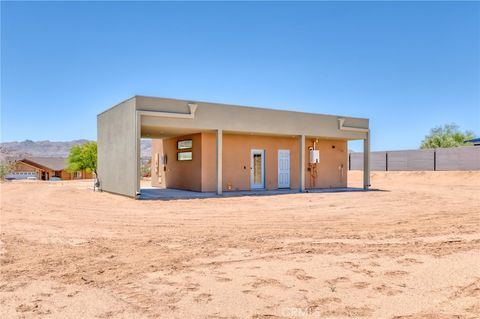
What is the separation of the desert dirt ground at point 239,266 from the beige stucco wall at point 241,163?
701cm

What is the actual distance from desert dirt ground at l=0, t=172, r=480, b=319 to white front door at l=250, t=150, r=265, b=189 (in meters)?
8.02

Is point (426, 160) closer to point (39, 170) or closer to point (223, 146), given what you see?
point (223, 146)

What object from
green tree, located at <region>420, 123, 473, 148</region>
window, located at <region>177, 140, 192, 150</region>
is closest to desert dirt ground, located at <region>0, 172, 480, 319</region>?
window, located at <region>177, 140, 192, 150</region>

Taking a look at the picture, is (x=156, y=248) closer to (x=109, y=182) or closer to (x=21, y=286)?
(x=21, y=286)

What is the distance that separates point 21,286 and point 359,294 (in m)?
3.87

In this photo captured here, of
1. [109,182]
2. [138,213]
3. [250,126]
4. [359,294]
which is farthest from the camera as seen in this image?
[109,182]

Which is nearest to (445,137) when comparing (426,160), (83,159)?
(426,160)

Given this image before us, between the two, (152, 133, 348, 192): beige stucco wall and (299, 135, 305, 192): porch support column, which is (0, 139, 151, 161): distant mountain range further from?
(299, 135, 305, 192): porch support column

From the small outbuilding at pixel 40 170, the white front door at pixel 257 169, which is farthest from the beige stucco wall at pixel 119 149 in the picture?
the small outbuilding at pixel 40 170

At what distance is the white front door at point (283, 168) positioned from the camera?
62.3 feet

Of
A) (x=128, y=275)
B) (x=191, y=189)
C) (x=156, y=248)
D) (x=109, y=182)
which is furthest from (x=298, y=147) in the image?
(x=128, y=275)

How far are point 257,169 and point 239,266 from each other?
13308 millimetres

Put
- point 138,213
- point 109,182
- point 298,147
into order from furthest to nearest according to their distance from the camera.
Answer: point 298,147
point 109,182
point 138,213

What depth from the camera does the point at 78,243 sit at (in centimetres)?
654
